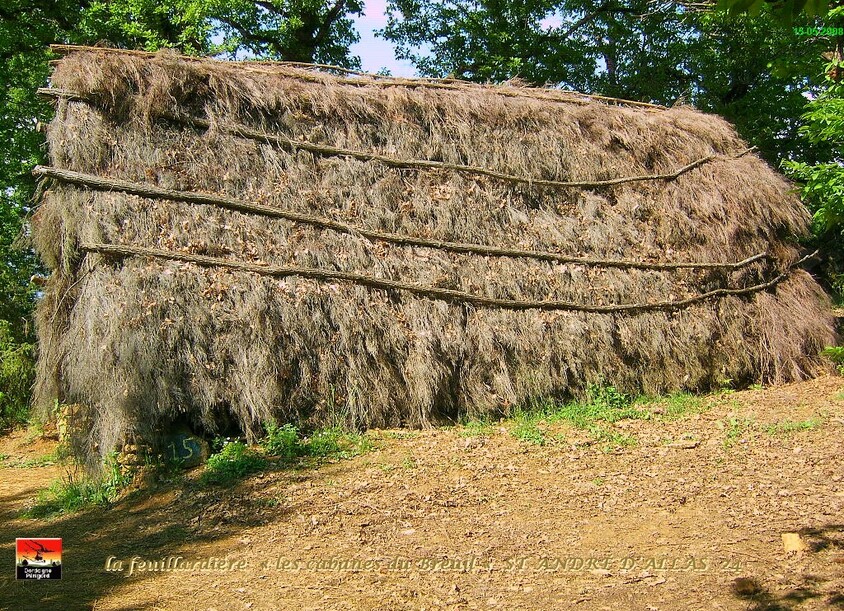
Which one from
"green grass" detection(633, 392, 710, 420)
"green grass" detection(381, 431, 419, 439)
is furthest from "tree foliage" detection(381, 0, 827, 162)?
"green grass" detection(381, 431, 419, 439)

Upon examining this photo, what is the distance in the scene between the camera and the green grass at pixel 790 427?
609cm

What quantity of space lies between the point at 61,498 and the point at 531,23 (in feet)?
44.9

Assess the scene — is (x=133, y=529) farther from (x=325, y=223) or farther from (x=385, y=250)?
(x=385, y=250)

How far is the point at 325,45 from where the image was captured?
14320 millimetres

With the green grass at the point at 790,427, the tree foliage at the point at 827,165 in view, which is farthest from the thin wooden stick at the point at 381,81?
the green grass at the point at 790,427

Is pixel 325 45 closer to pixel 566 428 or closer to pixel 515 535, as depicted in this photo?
pixel 566 428

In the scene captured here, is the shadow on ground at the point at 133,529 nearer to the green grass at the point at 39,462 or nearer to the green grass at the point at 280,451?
the green grass at the point at 280,451

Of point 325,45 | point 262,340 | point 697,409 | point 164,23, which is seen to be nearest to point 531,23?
point 325,45

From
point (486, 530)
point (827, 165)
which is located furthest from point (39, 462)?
point (827, 165)

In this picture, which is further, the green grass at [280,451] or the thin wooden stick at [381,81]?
the thin wooden stick at [381,81]

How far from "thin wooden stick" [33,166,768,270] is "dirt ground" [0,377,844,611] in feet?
6.22

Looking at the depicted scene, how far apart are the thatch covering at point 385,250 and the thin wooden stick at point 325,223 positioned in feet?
0.08

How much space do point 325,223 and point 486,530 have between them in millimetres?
3319

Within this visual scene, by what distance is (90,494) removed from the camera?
5.39m
